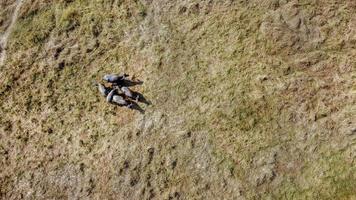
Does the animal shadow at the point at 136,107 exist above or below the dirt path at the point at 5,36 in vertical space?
below

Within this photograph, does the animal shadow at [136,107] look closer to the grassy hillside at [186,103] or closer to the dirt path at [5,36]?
the grassy hillside at [186,103]

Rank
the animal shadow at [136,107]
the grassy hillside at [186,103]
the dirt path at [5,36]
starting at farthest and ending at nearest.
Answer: the dirt path at [5,36], the animal shadow at [136,107], the grassy hillside at [186,103]

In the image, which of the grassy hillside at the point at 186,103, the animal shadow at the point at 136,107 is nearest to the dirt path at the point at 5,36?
the grassy hillside at the point at 186,103

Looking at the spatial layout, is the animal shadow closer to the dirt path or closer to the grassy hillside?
the grassy hillside

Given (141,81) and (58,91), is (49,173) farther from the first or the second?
(141,81)

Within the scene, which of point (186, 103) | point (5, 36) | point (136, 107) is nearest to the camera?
point (186, 103)

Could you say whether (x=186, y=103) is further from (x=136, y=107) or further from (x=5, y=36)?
(x=5, y=36)

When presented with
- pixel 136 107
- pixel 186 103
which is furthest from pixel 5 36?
pixel 186 103

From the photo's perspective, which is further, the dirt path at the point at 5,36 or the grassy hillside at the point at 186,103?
the dirt path at the point at 5,36
